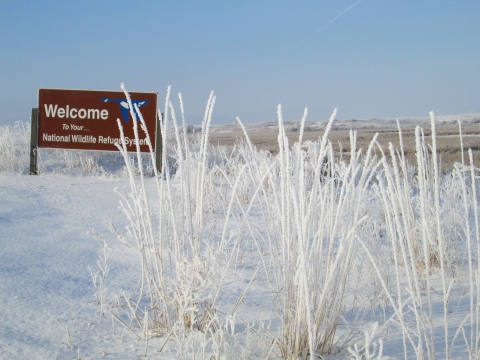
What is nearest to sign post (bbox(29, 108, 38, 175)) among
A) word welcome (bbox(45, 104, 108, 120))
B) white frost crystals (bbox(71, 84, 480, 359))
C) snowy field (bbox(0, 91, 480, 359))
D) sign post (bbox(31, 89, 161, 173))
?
sign post (bbox(31, 89, 161, 173))

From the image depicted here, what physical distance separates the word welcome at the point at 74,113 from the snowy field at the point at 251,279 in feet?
11.4

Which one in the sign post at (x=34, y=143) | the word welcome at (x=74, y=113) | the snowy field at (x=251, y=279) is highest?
the word welcome at (x=74, y=113)

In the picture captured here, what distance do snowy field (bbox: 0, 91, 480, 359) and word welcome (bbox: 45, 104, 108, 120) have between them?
3.47 meters

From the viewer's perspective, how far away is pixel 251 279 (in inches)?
80.7

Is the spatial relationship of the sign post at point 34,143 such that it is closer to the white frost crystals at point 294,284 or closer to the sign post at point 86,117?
the sign post at point 86,117

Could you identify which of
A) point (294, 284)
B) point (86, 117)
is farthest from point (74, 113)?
point (294, 284)

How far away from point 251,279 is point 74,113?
658cm

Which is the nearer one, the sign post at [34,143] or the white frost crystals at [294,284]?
the white frost crystals at [294,284]

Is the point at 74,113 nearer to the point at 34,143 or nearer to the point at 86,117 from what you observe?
the point at 86,117

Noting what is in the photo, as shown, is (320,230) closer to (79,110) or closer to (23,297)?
(23,297)

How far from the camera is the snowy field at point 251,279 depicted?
1711 mm

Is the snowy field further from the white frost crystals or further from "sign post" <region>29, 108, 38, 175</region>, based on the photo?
"sign post" <region>29, 108, 38, 175</region>

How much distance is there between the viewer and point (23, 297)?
2416 millimetres

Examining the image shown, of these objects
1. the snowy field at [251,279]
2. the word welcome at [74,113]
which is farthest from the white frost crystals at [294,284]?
the word welcome at [74,113]
